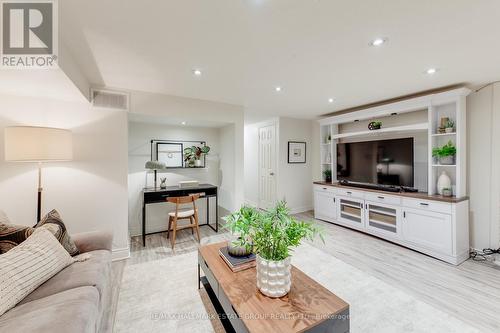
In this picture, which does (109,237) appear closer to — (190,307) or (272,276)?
(190,307)

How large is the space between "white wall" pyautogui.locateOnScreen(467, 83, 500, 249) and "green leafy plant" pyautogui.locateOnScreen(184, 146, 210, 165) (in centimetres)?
414

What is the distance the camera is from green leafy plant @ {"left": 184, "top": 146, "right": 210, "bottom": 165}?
13.6 feet

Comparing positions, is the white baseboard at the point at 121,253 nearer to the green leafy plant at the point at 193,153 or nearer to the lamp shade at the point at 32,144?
the lamp shade at the point at 32,144

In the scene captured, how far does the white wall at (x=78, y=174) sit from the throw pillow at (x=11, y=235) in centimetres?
104

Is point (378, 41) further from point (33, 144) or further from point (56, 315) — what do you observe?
point (33, 144)

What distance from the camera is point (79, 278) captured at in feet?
5.08

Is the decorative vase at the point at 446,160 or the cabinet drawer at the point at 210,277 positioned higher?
the decorative vase at the point at 446,160

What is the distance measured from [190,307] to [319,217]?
336 centimetres

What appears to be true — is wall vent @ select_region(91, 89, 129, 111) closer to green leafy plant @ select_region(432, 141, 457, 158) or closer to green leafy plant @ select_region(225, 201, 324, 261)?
green leafy plant @ select_region(225, 201, 324, 261)

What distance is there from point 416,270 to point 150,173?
420 centimetres

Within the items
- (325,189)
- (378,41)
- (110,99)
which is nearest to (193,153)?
(110,99)

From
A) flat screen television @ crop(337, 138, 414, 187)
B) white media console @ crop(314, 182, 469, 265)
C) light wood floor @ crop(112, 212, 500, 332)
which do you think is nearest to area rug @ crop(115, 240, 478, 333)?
light wood floor @ crop(112, 212, 500, 332)

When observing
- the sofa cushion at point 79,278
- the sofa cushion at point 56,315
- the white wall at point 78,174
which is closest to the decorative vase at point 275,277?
the sofa cushion at point 56,315

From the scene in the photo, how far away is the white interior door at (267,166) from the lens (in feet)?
17.3
